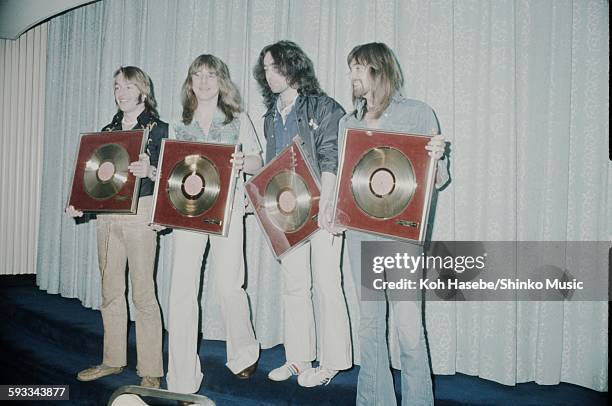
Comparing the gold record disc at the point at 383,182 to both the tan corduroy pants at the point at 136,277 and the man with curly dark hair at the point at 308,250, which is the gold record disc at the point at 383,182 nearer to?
the man with curly dark hair at the point at 308,250

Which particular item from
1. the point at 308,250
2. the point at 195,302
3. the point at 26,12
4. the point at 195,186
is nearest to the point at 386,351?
the point at 308,250

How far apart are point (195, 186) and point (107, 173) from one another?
599 mm

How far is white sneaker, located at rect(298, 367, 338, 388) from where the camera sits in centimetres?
232

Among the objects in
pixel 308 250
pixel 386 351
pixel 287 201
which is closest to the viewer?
pixel 386 351

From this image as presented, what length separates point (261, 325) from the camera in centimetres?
309

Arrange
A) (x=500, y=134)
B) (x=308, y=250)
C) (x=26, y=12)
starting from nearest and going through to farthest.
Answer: (x=308, y=250) → (x=500, y=134) → (x=26, y=12)

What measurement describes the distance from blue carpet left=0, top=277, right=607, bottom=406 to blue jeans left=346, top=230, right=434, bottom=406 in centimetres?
39

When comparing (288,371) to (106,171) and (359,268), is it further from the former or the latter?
(106,171)

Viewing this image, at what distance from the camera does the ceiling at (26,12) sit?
13.5ft

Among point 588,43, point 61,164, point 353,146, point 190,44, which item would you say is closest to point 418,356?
point 353,146

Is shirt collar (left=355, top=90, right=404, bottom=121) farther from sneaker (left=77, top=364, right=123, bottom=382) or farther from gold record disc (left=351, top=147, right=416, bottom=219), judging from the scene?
sneaker (left=77, top=364, right=123, bottom=382)

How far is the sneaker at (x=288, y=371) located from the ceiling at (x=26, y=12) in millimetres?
3912

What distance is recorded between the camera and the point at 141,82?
2.44m

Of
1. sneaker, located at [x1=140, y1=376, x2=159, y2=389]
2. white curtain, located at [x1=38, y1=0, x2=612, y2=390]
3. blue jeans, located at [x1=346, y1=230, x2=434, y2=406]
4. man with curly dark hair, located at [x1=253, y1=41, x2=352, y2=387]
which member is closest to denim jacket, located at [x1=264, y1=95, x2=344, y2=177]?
man with curly dark hair, located at [x1=253, y1=41, x2=352, y2=387]
